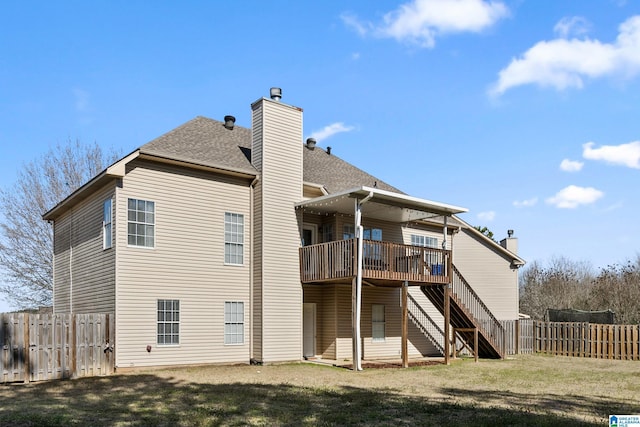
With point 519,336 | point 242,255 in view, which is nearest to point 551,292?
point 519,336

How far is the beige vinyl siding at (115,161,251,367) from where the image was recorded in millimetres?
16750

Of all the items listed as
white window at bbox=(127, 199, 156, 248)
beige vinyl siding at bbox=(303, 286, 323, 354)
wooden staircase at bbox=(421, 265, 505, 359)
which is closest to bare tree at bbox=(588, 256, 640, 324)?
wooden staircase at bbox=(421, 265, 505, 359)

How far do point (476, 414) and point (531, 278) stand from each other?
44351 millimetres

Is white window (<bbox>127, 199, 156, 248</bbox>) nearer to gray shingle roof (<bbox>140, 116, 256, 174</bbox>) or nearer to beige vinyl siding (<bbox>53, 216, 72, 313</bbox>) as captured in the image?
gray shingle roof (<bbox>140, 116, 256, 174</bbox>)

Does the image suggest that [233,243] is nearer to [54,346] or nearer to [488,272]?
[54,346]

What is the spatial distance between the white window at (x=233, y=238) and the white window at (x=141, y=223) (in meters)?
2.54

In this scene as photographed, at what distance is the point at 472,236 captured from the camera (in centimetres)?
2788

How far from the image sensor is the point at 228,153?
65.6 ft

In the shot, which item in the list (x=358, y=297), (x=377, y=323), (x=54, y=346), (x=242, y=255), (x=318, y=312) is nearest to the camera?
(x=54, y=346)

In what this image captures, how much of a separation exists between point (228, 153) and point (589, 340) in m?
17.6

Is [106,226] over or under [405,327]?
over

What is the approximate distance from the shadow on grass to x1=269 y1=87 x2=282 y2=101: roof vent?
10300mm

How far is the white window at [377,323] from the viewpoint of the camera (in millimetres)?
22781

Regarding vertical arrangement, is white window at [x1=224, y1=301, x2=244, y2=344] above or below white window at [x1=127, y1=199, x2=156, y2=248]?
below
